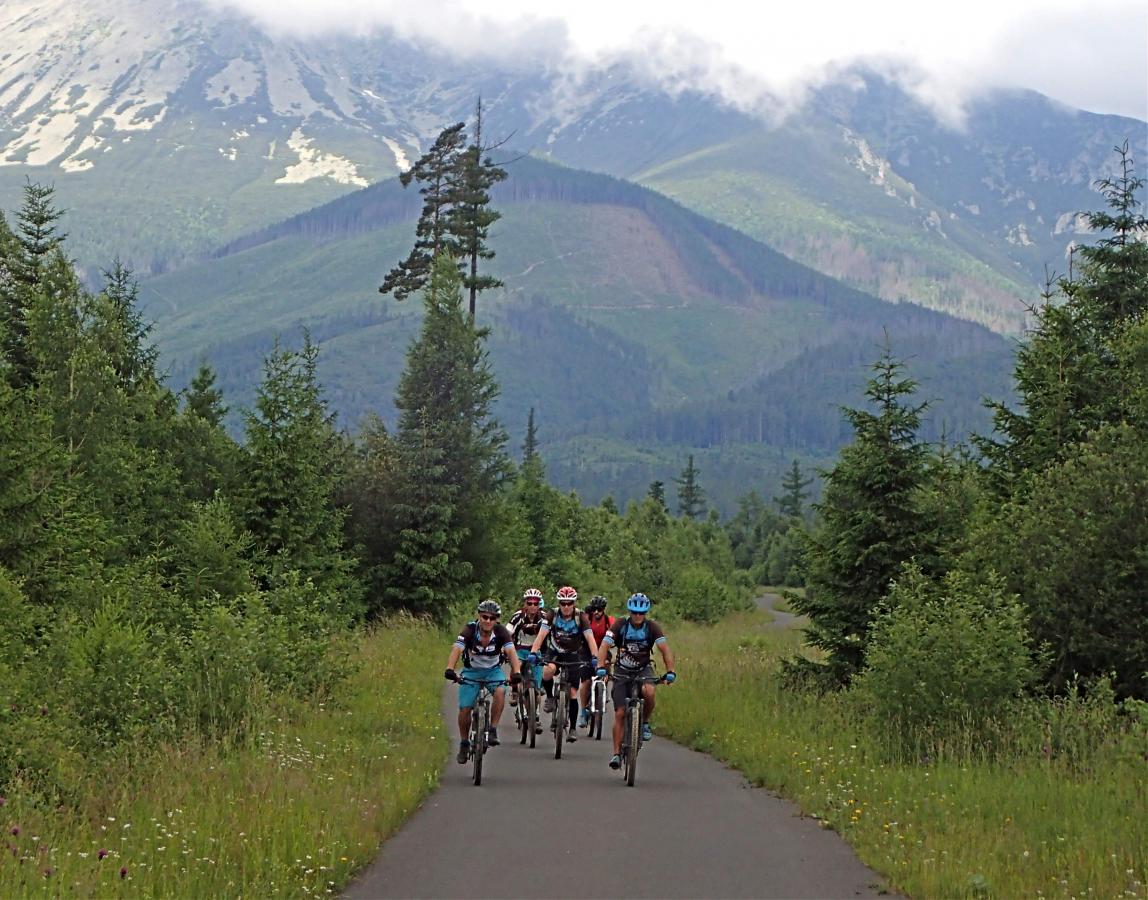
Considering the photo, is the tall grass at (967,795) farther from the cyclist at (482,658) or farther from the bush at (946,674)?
the cyclist at (482,658)

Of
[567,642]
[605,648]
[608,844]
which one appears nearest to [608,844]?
[608,844]

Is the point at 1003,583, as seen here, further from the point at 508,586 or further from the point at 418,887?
the point at 508,586

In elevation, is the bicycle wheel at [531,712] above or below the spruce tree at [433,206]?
below

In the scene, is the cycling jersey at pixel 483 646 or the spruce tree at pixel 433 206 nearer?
the cycling jersey at pixel 483 646

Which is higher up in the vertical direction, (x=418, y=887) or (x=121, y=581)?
(x=121, y=581)

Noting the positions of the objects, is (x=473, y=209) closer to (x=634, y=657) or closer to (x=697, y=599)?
(x=697, y=599)

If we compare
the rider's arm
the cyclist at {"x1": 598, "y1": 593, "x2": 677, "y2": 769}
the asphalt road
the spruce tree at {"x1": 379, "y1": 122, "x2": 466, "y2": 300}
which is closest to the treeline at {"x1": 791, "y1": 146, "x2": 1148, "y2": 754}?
the cyclist at {"x1": 598, "y1": 593, "x2": 677, "y2": 769}

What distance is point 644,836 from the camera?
12.3m

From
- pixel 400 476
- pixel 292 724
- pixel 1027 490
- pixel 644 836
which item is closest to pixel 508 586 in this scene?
pixel 400 476

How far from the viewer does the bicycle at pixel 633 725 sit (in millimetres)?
15547

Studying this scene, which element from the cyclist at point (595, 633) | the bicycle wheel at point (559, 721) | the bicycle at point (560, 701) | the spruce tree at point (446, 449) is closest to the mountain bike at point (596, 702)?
the cyclist at point (595, 633)

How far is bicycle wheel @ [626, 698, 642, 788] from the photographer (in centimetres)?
1550

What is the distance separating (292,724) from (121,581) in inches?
359

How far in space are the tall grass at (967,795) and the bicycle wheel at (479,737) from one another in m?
3.14
